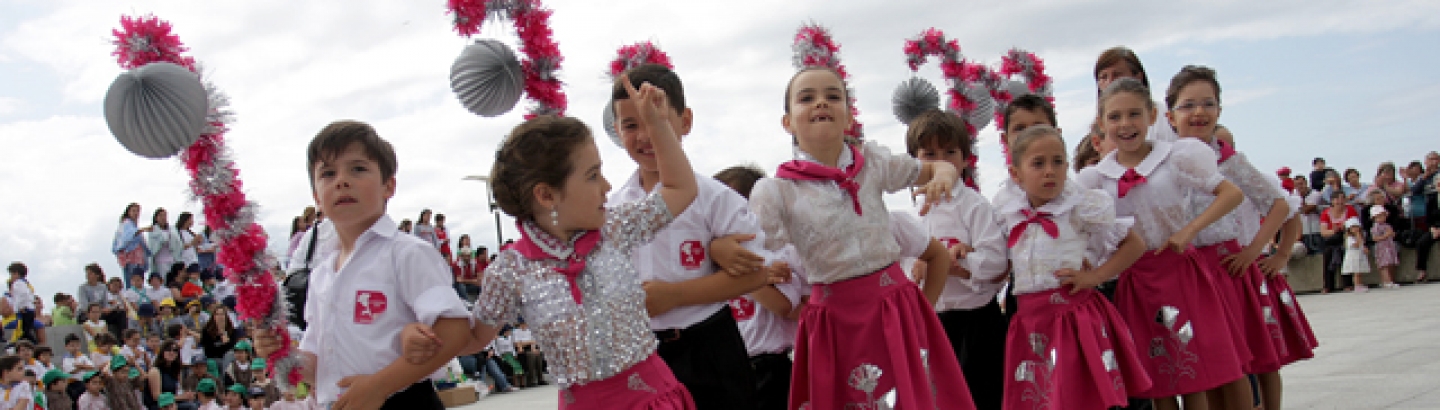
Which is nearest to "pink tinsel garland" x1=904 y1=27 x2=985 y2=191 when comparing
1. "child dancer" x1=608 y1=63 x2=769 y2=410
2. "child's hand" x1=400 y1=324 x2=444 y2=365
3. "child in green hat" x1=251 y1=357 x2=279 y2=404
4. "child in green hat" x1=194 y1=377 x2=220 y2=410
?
"child dancer" x1=608 y1=63 x2=769 y2=410

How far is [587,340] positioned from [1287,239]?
3.84m

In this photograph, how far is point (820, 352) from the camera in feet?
11.5

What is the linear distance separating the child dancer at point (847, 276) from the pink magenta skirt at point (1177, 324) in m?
1.19

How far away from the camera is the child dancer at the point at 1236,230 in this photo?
14.5ft

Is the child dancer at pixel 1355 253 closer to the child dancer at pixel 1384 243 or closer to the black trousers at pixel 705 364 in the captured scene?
the child dancer at pixel 1384 243

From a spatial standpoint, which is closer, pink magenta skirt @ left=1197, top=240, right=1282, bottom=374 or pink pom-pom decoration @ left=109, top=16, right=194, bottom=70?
pink pom-pom decoration @ left=109, top=16, right=194, bottom=70

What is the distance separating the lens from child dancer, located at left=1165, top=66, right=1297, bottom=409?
4414 mm

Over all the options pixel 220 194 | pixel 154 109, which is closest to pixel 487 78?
pixel 220 194

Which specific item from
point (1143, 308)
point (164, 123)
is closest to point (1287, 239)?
point (1143, 308)

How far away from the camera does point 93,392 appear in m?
9.90

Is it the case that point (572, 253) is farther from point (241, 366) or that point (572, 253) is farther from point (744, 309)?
point (241, 366)

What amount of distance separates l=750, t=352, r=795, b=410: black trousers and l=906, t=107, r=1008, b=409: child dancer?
728mm

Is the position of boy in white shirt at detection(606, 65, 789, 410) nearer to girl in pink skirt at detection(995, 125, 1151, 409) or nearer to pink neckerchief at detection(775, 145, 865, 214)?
pink neckerchief at detection(775, 145, 865, 214)

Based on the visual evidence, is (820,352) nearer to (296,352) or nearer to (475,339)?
(475,339)
